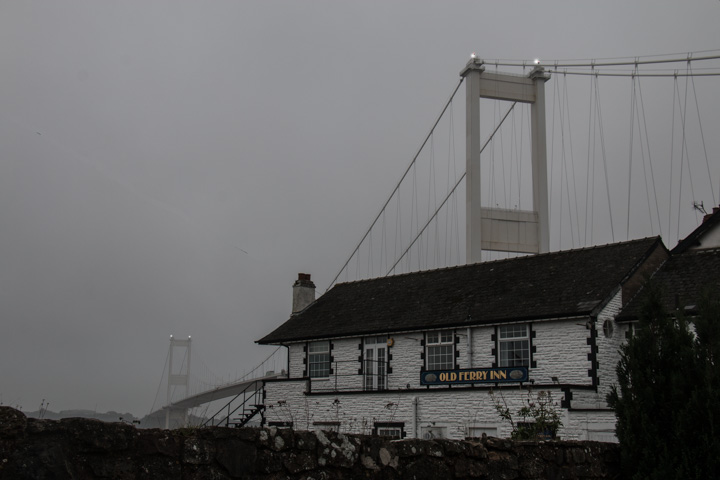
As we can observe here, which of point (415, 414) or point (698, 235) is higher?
point (698, 235)

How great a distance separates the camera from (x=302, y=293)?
3541 cm

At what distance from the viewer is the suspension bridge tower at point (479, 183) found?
123 ft

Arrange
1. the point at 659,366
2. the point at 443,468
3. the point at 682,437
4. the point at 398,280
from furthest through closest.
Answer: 1. the point at 398,280
2. the point at 659,366
3. the point at 682,437
4. the point at 443,468

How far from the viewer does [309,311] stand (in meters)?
33.9

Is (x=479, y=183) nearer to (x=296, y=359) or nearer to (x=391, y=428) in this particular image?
(x=296, y=359)

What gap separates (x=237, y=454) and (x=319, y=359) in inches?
965

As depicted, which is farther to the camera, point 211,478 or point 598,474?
point 598,474

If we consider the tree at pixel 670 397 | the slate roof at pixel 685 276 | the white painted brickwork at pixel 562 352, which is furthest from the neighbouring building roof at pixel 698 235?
the tree at pixel 670 397

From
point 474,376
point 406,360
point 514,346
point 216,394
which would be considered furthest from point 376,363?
point 216,394

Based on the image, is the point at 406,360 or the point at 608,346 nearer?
the point at 608,346

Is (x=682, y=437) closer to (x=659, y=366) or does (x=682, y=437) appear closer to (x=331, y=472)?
(x=659, y=366)

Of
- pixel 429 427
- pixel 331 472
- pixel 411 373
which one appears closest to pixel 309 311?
pixel 411 373

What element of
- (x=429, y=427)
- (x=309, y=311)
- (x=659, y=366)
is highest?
(x=309, y=311)

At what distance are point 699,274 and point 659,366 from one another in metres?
15.3
